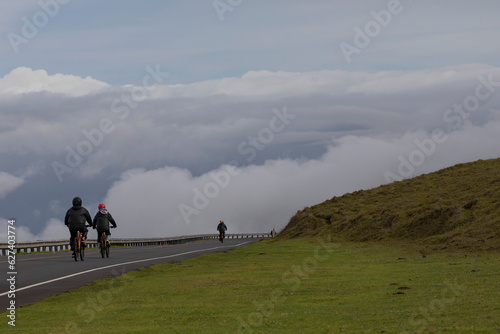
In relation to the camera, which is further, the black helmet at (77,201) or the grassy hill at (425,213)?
the grassy hill at (425,213)

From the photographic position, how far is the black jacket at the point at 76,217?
28.2 m

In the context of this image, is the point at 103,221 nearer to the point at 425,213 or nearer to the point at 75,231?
the point at 75,231

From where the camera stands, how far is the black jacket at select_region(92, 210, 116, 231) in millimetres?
31000

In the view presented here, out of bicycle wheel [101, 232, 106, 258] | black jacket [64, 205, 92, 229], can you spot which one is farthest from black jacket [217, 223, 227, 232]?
black jacket [64, 205, 92, 229]

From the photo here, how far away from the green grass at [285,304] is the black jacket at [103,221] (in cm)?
1018

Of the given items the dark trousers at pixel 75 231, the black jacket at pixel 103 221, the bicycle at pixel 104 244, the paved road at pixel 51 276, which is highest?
the black jacket at pixel 103 221

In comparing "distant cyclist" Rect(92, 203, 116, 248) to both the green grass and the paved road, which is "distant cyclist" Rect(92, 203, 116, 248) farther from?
the green grass

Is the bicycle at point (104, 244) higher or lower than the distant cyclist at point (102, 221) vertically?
lower

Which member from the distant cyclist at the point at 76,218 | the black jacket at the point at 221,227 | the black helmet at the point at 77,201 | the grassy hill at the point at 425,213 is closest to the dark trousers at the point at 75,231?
the distant cyclist at the point at 76,218

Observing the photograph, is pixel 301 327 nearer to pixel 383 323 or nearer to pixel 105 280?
pixel 383 323

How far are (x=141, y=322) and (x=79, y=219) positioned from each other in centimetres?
1682

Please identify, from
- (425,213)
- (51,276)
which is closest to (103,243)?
(51,276)

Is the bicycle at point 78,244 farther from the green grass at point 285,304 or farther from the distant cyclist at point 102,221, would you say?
the green grass at point 285,304

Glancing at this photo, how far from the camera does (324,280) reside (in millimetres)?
18203
